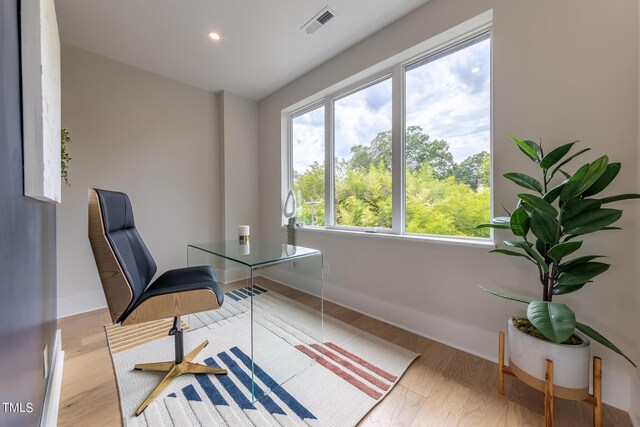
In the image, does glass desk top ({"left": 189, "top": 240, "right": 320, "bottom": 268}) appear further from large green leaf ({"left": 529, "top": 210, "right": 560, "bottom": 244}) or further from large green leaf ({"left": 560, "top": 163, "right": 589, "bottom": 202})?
large green leaf ({"left": 560, "top": 163, "right": 589, "bottom": 202})

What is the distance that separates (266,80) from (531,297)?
3319mm

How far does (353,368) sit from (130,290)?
4.46 ft

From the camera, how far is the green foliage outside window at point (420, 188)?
182cm

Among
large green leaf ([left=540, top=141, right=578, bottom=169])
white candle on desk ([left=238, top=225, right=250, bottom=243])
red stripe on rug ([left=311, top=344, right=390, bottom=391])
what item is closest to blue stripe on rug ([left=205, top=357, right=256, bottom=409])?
red stripe on rug ([left=311, top=344, right=390, bottom=391])

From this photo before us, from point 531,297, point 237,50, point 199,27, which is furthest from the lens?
point 237,50

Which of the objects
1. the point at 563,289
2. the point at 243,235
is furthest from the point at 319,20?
the point at 563,289

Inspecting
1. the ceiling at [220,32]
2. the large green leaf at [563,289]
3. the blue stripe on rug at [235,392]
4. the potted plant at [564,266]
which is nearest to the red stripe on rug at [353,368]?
the blue stripe on rug at [235,392]

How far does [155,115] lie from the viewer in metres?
2.87

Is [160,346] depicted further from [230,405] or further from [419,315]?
[419,315]

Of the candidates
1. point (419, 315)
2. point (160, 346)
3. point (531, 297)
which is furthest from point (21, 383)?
point (531, 297)

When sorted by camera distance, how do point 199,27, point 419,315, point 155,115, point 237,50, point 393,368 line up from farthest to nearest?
point 155,115 < point 237,50 < point 199,27 < point 419,315 < point 393,368

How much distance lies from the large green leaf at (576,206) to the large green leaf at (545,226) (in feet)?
0.13

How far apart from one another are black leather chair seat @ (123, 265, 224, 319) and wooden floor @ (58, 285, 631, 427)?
0.58 metres

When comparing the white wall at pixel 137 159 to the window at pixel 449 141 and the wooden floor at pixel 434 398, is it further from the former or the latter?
the window at pixel 449 141
